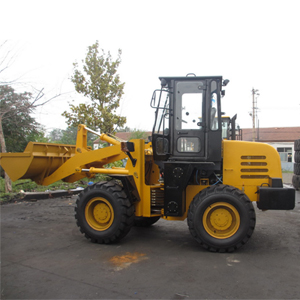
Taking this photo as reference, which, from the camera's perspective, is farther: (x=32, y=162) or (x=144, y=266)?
(x=32, y=162)

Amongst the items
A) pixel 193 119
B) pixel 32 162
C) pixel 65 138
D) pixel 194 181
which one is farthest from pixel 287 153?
pixel 32 162

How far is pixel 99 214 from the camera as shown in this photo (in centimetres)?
583

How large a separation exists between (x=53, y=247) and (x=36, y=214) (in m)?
3.07

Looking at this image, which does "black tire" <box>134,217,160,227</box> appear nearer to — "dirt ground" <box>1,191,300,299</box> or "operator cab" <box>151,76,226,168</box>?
"dirt ground" <box>1,191,300,299</box>

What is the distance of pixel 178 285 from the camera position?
3.91 meters

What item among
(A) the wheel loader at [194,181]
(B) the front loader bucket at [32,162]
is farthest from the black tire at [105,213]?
(B) the front loader bucket at [32,162]

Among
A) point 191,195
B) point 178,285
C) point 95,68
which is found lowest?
point 178,285

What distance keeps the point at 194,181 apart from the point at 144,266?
196cm

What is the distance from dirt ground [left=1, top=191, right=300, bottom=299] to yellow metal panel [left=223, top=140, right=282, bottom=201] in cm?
115

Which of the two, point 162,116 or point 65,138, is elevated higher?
point 65,138

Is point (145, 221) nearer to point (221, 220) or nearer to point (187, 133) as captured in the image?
point (221, 220)

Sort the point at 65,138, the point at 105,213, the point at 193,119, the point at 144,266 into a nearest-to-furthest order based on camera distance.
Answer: the point at 144,266, the point at 193,119, the point at 105,213, the point at 65,138

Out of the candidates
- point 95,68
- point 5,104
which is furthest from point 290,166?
point 5,104

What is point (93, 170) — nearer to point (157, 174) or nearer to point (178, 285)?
point (157, 174)
